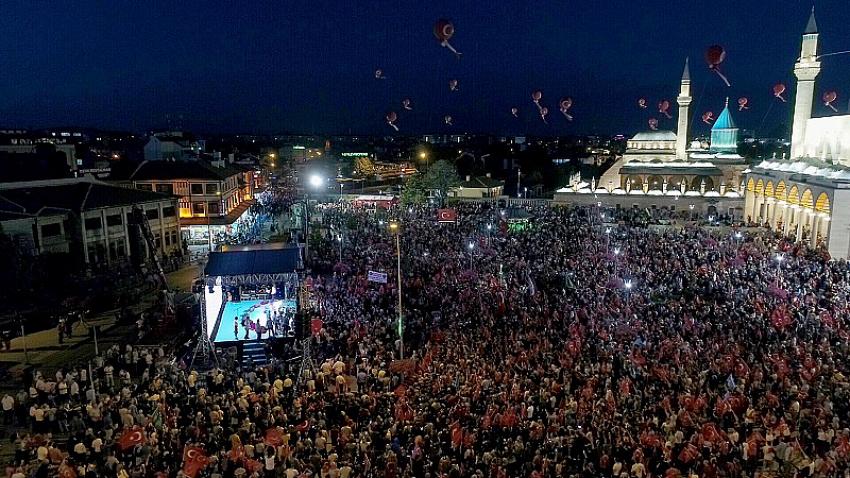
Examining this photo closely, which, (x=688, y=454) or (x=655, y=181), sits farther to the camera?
(x=655, y=181)

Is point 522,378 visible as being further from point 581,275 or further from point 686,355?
point 581,275

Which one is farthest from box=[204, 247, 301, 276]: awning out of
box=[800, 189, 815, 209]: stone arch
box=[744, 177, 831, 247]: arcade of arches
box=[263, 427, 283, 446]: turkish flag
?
box=[800, 189, 815, 209]: stone arch

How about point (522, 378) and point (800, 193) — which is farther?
point (800, 193)

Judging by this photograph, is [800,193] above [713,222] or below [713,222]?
above

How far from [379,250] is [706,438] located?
20377 millimetres

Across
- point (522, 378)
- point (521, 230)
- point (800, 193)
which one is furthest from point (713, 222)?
point (522, 378)

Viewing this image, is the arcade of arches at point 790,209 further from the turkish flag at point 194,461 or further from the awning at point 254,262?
the turkish flag at point 194,461

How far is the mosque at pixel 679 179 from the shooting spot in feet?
178

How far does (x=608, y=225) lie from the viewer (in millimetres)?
38219

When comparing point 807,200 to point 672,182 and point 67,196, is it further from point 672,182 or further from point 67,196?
point 67,196

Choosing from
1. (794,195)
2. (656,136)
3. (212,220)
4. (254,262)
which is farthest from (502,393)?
(656,136)

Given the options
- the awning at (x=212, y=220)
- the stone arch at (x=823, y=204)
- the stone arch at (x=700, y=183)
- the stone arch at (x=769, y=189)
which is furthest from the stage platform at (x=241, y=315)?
the stone arch at (x=700, y=183)

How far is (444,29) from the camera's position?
22828 millimetres

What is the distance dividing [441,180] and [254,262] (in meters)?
41.1
